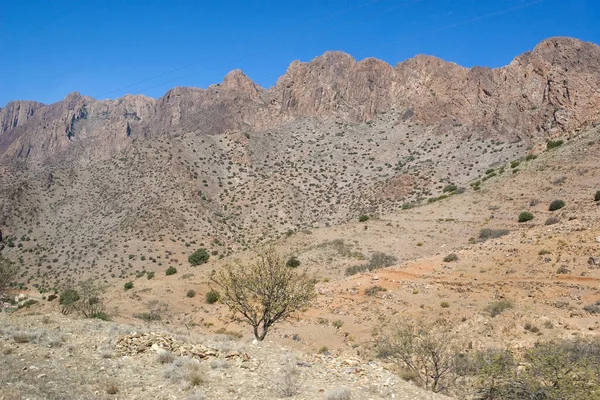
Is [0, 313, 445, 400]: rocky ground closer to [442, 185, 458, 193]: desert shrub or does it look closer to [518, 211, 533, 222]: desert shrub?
[518, 211, 533, 222]: desert shrub

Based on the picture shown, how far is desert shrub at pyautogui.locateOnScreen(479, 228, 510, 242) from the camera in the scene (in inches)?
1486

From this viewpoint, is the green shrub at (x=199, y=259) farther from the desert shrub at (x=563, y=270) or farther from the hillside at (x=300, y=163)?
the desert shrub at (x=563, y=270)

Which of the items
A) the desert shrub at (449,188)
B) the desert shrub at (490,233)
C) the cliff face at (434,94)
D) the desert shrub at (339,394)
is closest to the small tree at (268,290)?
the desert shrub at (339,394)

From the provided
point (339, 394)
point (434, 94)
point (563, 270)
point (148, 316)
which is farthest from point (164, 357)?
point (434, 94)

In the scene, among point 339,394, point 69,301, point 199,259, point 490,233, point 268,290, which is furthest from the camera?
point 199,259

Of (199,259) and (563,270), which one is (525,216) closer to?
(563,270)

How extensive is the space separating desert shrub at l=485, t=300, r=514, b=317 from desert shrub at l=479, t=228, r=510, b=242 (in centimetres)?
1636

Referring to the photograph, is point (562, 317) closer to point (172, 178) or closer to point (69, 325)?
point (69, 325)

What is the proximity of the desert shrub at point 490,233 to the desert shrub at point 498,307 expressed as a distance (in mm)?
16365

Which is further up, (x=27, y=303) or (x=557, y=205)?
(x=557, y=205)

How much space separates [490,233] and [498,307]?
19328 mm

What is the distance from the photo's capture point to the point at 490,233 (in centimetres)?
3916

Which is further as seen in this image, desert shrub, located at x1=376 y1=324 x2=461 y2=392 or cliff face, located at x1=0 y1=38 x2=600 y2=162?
cliff face, located at x1=0 y1=38 x2=600 y2=162

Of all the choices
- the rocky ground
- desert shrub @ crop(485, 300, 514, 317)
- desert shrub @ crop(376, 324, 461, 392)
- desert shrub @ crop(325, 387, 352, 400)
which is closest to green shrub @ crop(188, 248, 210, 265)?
the rocky ground
